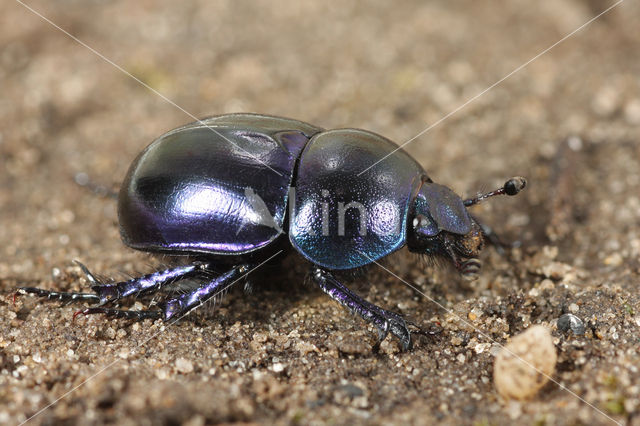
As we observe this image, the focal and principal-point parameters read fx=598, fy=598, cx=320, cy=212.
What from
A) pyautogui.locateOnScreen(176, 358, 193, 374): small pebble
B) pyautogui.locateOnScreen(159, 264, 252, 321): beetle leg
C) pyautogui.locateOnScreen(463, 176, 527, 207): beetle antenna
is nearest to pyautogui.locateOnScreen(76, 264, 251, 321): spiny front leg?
pyautogui.locateOnScreen(159, 264, 252, 321): beetle leg

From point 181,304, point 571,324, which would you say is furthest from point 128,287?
point 571,324

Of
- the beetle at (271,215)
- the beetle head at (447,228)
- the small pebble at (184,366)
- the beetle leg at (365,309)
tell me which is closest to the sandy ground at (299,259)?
the small pebble at (184,366)

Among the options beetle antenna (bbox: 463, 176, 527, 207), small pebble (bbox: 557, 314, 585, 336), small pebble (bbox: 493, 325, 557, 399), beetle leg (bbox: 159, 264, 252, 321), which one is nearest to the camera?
small pebble (bbox: 493, 325, 557, 399)

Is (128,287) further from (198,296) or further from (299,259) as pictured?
(299,259)

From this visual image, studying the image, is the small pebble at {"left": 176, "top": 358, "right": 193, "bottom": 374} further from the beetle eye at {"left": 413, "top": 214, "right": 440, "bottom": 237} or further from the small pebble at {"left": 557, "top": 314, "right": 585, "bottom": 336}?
the small pebble at {"left": 557, "top": 314, "right": 585, "bottom": 336}

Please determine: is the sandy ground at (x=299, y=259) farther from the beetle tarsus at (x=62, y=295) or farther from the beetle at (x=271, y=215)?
the beetle at (x=271, y=215)

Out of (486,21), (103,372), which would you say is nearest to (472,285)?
(103,372)

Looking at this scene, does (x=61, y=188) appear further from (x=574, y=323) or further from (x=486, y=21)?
(x=486, y=21)

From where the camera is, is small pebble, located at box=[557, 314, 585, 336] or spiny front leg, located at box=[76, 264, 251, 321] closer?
small pebble, located at box=[557, 314, 585, 336]
